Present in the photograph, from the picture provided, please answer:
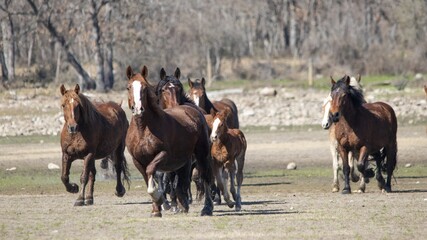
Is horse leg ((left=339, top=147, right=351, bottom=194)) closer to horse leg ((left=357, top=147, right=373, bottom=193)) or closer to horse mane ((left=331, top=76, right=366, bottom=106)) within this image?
horse leg ((left=357, top=147, right=373, bottom=193))

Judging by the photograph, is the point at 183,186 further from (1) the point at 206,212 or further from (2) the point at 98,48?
(2) the point at 98,48

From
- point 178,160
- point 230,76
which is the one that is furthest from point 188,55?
point 178,160

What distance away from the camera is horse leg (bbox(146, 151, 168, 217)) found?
17.8 m

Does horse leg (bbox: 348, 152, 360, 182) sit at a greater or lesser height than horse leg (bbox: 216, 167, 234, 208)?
lesser

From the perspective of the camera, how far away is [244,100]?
5184 cm

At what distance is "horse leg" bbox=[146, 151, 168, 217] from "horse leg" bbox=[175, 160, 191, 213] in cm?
65

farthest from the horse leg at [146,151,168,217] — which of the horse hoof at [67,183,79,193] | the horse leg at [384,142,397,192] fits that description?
the horse leg at [384,142,397,192]

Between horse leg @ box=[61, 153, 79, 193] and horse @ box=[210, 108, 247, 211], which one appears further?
horse leg @ box=[61, 153, 79, 193]

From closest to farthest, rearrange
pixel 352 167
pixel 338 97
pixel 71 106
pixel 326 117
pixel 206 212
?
pixel 206 212 → pixel 71 106 → pixel 326 117 → pixel 338 97 → pixel 352 167

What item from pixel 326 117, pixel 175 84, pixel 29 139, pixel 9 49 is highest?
pixel 175 84

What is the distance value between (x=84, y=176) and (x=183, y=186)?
3214 millimetres

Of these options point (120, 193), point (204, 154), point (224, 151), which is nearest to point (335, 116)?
point (120, 193)

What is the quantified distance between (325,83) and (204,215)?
4366cm

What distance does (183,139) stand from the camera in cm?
1867
